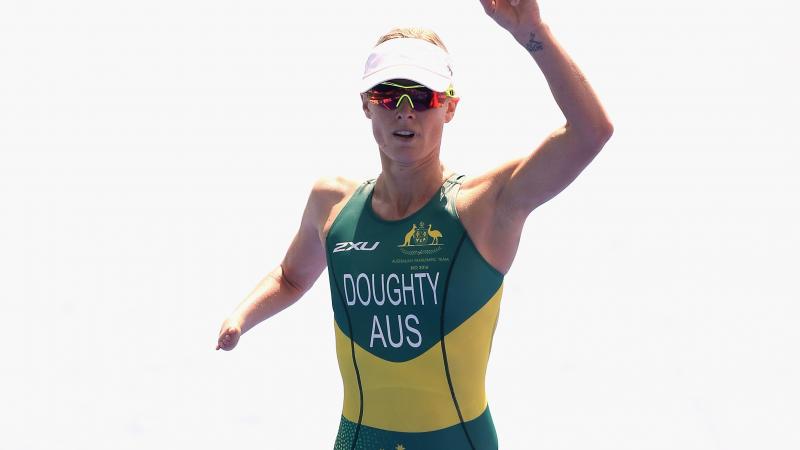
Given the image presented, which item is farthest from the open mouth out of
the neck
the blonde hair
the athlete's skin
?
the blonde hair

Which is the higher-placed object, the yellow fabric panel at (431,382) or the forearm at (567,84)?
the forearm at (567,84)

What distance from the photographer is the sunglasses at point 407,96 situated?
4.69 metres

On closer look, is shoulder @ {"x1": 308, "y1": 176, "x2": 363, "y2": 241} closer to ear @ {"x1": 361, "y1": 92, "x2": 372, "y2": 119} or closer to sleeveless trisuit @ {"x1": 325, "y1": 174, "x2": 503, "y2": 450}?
sleeveless trisuit @ {"x1": 325, "y1": 174, "x2": 503, "y2": 450}

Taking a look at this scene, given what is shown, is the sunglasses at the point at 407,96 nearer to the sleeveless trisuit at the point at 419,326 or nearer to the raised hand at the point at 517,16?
the sleeveless trisuit at the point at 419,326

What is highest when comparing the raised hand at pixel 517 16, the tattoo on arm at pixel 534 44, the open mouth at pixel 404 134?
the raised hand at pixel 517 16

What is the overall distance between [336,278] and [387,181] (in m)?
0.46

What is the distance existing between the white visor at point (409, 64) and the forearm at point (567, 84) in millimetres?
549

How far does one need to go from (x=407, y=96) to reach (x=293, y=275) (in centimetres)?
126

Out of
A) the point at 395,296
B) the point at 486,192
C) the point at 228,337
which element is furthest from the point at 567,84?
the point at 228,337

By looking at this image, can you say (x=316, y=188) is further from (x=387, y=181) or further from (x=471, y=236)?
(x=471, y=236)

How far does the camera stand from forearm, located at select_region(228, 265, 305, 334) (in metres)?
5.32

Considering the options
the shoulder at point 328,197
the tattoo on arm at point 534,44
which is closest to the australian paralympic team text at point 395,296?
the shoulder at point 328,197

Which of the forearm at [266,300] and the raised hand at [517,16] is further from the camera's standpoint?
the forearm at [266,300]

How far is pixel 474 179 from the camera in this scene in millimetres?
4863
